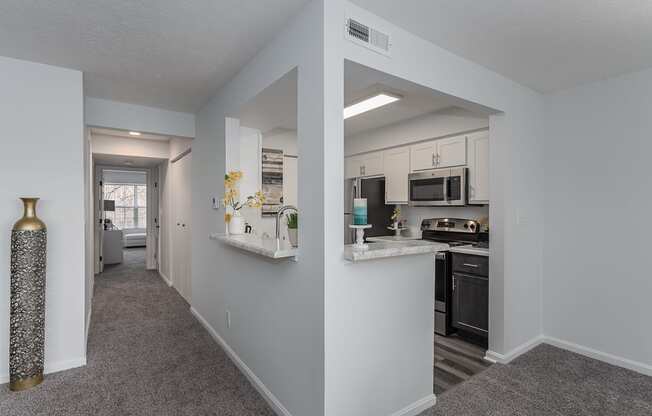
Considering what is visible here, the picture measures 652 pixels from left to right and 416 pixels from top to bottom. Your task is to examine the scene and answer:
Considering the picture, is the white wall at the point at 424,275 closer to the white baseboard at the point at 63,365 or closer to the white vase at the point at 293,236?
the white vase at the point at 293,236

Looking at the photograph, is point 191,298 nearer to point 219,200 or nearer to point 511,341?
point 219,200

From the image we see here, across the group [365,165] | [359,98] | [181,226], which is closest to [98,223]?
[181,226]

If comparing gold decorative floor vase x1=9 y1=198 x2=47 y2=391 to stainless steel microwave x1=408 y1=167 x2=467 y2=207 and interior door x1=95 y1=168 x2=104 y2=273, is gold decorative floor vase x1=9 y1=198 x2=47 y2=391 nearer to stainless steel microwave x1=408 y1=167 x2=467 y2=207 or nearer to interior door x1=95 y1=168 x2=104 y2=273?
stainless steel microwave x1=408 y1=167 x2=467 y2=207

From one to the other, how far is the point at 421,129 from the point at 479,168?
2.80 feet

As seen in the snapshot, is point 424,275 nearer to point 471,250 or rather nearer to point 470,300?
point 471,250

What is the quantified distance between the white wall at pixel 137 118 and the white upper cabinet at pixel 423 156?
2.66 metres

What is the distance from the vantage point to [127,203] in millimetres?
11062

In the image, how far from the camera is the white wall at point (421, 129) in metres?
3.47

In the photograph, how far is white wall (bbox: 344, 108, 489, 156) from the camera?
3475 millimetres

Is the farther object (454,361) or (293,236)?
(454,361)

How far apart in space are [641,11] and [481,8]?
3.02 ft

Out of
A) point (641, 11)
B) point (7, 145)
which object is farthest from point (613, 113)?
point (7, 145)

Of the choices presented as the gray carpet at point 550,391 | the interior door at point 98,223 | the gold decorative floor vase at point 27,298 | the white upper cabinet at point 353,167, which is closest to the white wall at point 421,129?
the white upper cabinet at point 353,167

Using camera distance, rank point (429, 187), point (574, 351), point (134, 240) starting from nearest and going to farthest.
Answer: point (574, 351) → point (429, 187) → point (134, 240)
